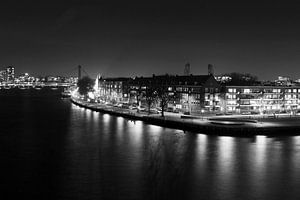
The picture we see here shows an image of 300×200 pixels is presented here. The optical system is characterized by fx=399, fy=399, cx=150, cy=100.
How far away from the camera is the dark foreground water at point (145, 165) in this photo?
9.51 m

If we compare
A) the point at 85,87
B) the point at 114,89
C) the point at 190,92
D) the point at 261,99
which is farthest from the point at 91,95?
the point at 261,99

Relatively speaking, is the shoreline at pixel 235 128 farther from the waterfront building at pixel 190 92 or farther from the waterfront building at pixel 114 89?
the waterfront building at pixel 114 89

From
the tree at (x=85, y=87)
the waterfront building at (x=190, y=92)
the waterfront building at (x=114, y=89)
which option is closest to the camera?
the waterfront building at (x=190, y=92)

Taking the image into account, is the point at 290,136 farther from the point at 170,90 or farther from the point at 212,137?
the point at 170,90

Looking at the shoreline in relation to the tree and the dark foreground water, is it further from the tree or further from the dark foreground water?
the tree

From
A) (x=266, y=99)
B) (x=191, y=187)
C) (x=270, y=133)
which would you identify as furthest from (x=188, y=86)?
(x=191, y=187)

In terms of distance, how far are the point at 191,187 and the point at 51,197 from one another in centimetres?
337

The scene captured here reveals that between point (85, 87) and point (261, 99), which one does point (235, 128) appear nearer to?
point (261, 99)

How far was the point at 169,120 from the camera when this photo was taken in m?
21.0

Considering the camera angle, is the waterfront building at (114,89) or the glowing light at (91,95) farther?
the glowing light at (91,95)

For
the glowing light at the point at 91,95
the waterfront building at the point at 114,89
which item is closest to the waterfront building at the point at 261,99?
the waterfront building at the point at 114,89

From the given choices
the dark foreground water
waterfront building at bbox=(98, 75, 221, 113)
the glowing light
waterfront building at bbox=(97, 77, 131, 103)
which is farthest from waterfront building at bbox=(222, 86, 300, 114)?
the glowing light

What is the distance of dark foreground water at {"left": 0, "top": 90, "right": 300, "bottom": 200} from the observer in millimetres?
9508

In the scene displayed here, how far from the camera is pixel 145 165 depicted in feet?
39.4
